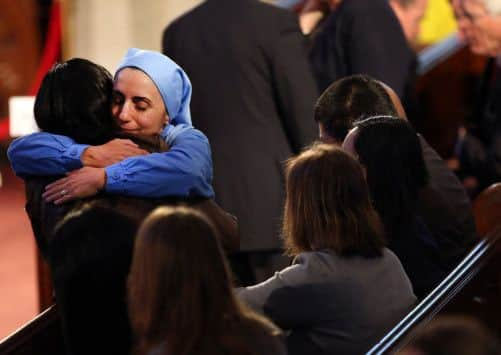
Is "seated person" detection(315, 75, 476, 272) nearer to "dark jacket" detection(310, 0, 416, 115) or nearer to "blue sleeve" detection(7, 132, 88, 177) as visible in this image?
"dark jacket" detection(310, 0, 416, 115)

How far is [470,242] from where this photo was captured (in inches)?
114

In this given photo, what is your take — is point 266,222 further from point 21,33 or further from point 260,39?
point 21,33

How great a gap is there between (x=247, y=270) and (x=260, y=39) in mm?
719

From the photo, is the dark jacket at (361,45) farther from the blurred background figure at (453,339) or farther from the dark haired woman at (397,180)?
the blurred background figure at (453,339)

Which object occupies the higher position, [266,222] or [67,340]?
[67,340]

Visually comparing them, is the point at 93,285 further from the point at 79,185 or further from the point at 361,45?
the point at 361,45

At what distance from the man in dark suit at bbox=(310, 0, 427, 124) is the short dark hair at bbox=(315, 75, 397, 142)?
0.68m

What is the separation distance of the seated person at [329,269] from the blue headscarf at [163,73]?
322mm

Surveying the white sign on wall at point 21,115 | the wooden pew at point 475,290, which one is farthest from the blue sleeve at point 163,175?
the white sign on wall at point 21,115

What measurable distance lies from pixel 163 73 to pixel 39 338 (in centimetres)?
64

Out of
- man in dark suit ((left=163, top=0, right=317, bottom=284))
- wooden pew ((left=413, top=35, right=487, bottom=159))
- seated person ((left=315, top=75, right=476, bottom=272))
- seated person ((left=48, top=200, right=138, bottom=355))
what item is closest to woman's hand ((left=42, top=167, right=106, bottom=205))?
seated person ((left=48, top=200, right=138, bottom=355))

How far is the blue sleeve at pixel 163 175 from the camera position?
2267mm

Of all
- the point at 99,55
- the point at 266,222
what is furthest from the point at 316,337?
the point at 99,55

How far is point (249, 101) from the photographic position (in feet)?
11.4
